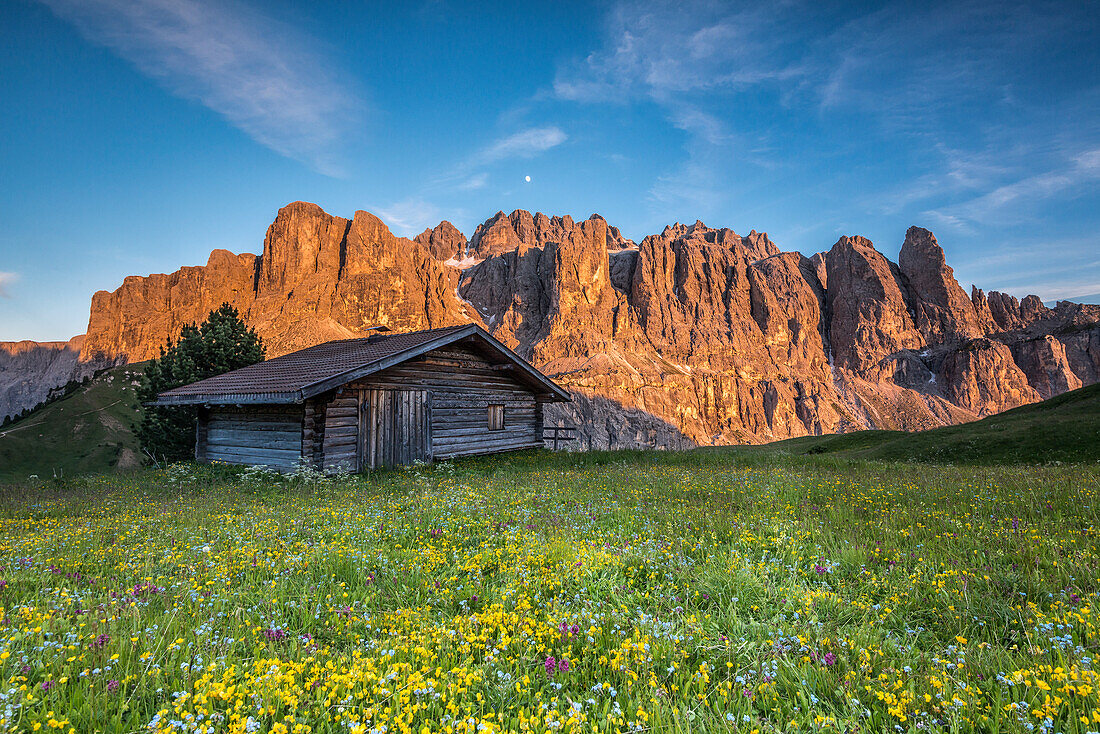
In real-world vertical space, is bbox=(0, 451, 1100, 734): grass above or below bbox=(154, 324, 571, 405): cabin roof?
below

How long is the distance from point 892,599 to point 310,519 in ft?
26.3

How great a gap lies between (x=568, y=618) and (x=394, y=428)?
47.4ft

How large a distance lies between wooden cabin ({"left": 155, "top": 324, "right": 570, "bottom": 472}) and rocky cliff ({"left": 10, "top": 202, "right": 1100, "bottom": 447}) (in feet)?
298

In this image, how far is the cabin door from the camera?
16453 millimetres

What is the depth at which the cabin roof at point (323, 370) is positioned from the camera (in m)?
14.3

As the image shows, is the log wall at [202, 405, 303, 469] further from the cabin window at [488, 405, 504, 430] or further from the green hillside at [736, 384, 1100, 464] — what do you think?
the green hillside at [736, 384, 1100, 464]

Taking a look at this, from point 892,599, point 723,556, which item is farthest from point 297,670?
point 892,599

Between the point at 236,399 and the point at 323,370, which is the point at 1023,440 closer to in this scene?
the point at 323,370

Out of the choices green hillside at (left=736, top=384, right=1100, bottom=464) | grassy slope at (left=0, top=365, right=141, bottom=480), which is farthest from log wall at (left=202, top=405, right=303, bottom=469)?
grassy slope at (left=0, top=365, right=141, bottom=480)

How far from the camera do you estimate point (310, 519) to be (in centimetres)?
787

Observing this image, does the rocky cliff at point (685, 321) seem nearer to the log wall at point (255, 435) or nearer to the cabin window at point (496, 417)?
the cabin window at point (496, 417)

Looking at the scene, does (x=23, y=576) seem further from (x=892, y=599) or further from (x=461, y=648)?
(x=892, y=599)

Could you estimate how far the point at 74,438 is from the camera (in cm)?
5653

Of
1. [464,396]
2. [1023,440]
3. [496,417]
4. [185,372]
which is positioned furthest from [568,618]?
[185,372]
